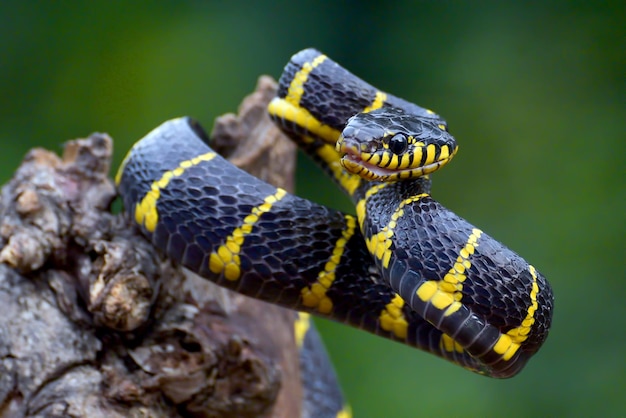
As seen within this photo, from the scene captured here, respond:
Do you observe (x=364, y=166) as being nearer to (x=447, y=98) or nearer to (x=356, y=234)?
(x=356, y=234)

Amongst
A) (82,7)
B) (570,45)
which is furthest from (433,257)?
(82,7)

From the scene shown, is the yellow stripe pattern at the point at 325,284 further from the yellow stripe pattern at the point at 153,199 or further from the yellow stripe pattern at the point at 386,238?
the yellow stripe pattern at the point at 153,199

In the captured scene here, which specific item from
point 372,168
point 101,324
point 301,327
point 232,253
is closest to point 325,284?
point 232,253

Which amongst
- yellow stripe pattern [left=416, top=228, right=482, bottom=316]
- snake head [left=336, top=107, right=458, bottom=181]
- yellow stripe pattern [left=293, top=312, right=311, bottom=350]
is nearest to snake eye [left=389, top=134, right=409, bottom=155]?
snake head [left=336, top=107, right=458, bottom=181]

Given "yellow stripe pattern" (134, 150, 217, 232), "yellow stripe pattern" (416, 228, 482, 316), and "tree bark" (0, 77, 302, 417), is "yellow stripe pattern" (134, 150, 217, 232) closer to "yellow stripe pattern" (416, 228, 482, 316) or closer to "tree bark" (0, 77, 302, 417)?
"tree bark" (0, 77, 302, 417)

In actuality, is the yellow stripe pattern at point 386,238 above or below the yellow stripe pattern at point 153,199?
above

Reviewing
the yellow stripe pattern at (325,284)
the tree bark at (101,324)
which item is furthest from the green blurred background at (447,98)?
the yellow stripe pattern at (325,284)

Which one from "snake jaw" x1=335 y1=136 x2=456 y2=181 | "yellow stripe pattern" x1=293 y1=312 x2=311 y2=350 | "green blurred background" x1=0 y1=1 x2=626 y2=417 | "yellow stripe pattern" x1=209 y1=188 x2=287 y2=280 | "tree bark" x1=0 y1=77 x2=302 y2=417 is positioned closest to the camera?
"snake jaw" x1=335 y1=136 x2=456 y2=181
